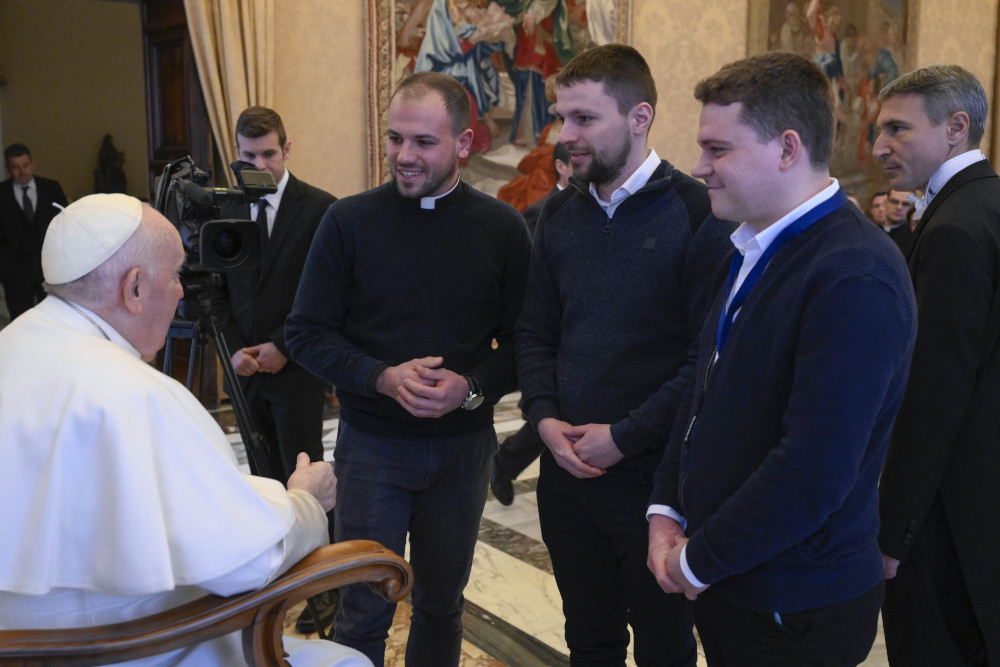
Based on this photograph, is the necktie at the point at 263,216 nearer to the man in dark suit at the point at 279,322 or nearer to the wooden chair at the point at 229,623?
the man in dark suit at the point at 279,322

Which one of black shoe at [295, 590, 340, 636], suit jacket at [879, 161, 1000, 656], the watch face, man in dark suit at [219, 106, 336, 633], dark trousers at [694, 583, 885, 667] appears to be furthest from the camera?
man in dark suit at [219, 106, 336, 633]

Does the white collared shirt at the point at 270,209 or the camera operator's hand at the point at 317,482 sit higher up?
the white collared shirt at the point at 270,209

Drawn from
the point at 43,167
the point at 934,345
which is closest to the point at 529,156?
the point at 934,345

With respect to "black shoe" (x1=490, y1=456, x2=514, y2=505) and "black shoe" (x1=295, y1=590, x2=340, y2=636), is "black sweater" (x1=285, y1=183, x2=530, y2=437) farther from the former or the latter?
"black shoe" (x1=490, y1=456, x2=514, y2=505)

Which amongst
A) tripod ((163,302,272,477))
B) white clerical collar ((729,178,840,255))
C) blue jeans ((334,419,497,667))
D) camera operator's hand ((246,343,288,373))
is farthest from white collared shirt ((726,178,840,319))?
camera operator's hand ((246,343,288,373))

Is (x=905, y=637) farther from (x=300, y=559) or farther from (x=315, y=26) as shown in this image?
(x=315, y=26)

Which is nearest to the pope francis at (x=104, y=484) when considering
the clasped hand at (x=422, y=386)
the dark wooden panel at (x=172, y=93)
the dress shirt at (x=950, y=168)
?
the clasped hand at (x=422, y=386)

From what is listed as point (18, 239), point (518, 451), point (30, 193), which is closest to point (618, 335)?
point (518, 451)

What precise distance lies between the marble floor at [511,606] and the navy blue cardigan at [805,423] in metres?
1.60

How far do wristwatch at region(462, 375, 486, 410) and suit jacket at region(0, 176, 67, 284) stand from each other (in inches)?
243

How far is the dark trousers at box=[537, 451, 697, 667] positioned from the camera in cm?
222

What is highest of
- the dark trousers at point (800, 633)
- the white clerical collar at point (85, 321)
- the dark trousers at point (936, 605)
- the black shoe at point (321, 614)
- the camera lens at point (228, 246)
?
the camera lens at point (228, 246)

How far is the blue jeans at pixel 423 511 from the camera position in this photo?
2.49 metres

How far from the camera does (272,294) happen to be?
3.50 m
